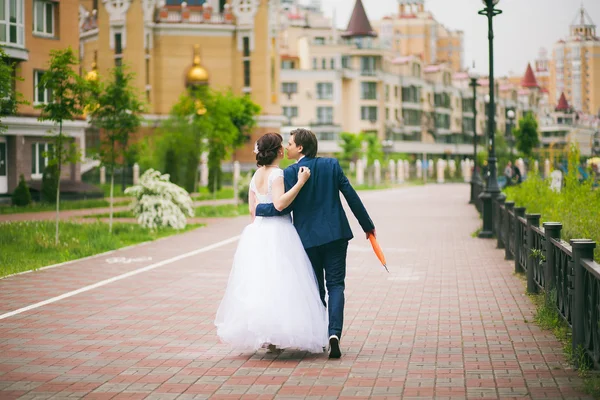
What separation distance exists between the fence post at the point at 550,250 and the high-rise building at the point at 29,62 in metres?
31.6

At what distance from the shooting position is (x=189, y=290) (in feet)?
44.3

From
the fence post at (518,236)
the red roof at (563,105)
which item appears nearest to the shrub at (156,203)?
the fence post at (518,236)

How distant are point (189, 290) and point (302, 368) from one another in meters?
5.63

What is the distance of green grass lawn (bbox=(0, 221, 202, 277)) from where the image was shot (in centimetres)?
1706

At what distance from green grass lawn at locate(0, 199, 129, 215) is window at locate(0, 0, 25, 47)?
656cm

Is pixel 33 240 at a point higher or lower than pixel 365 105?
lower

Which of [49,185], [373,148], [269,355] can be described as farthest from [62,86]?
[373,148]

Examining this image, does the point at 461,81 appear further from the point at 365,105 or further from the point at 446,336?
the point at 446,336

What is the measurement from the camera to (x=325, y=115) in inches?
4198

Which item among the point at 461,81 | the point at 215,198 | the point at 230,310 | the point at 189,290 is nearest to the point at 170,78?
the point at 215,198

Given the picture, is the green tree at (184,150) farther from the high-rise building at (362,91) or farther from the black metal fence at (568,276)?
the high-rise building at (362,91)

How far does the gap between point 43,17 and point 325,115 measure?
65.8 meters

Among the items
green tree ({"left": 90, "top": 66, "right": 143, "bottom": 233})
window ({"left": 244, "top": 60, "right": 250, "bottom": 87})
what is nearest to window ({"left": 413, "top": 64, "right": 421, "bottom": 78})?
window ({"left": 244, "top": 60, "right": 250, "bottom": 87})

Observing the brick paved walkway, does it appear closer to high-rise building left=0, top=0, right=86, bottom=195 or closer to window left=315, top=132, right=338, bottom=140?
high-rise building left=0, top=0, right=86, bottom=195
